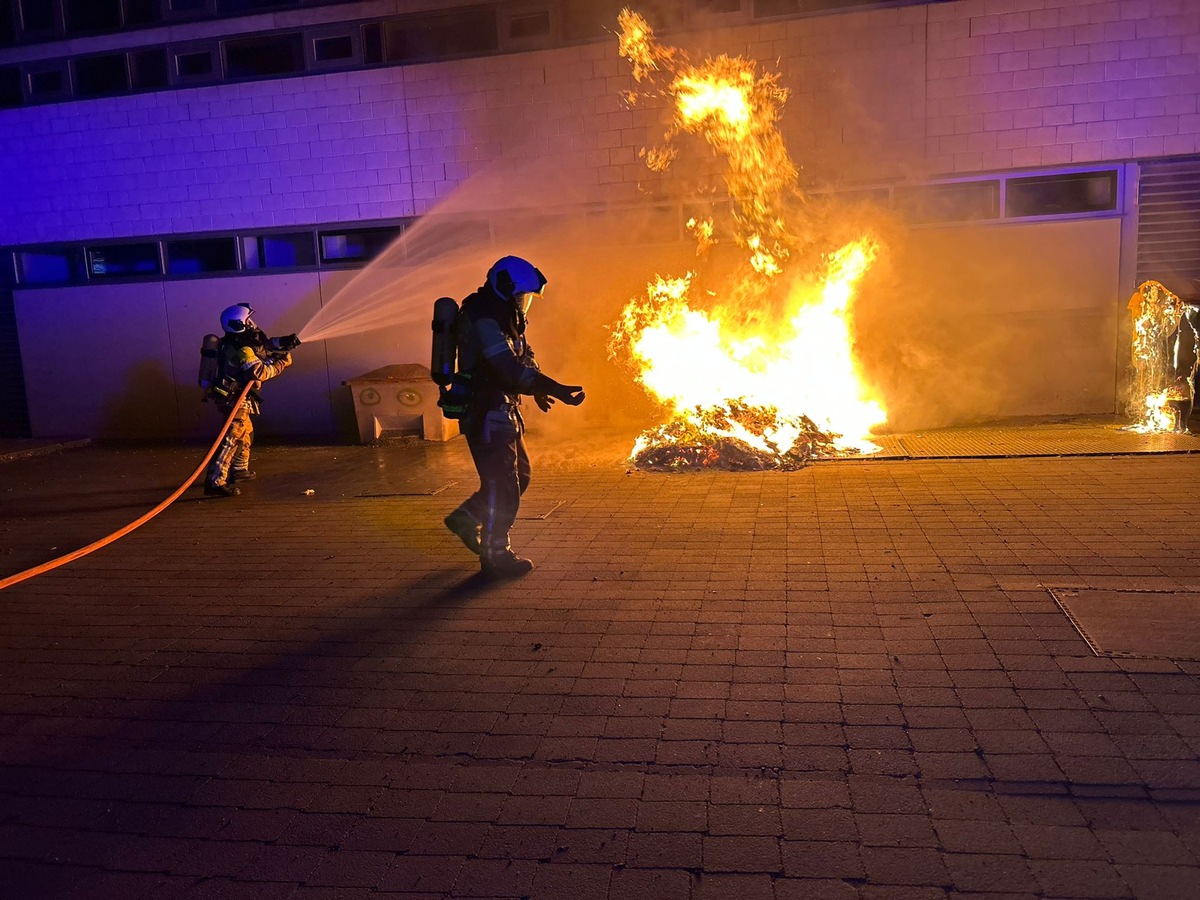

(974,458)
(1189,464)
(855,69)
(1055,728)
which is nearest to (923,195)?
(855,69)

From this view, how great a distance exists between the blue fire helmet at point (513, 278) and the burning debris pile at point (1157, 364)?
7.94 m

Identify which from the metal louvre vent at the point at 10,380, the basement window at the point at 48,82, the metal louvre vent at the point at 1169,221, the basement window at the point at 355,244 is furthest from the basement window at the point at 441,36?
the metal louvre vent at the point at 1169,221

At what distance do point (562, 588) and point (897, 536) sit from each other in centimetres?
252

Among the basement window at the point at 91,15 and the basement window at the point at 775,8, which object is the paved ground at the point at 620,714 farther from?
the basement window at the point at 91,15

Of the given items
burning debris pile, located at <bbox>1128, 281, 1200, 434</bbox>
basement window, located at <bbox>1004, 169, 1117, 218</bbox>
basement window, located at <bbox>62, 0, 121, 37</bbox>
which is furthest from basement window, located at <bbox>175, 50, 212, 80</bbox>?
burning debris pile, located at <bbox>1128, 281, 1200, 434</bbox>

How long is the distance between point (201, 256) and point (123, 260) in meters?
1.39

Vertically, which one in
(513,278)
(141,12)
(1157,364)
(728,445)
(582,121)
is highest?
(141,12)

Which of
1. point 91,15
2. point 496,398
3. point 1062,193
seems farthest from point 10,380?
point 1062,193

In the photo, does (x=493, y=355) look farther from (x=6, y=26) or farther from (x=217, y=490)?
(x=6, y=26)

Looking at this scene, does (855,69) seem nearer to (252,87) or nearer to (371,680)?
Result: (252,87)

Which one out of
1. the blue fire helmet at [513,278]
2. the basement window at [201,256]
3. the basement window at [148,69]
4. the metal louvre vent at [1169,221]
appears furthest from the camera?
the basement window at [201,256]

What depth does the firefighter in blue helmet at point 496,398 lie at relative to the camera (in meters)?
5.75

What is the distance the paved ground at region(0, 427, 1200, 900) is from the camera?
291 cm

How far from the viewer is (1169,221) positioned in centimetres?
1135
